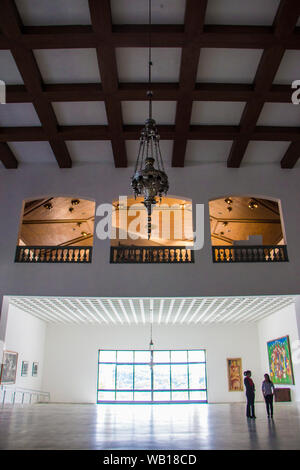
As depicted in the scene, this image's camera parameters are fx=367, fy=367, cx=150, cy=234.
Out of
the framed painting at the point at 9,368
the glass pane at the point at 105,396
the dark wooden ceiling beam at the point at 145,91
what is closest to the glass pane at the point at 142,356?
the glass pane at the point at 105,396

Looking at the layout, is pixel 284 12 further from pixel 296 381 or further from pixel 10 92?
pixel 296 381

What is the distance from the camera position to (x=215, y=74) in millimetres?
8992

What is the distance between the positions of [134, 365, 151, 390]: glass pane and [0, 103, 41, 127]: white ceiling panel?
40.6ft

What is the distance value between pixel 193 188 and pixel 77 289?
4.75 meters

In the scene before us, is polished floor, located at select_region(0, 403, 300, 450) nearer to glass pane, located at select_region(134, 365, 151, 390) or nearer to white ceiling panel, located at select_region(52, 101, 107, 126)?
white ceiling panel, located at select_region(52, 101, 107, 126)

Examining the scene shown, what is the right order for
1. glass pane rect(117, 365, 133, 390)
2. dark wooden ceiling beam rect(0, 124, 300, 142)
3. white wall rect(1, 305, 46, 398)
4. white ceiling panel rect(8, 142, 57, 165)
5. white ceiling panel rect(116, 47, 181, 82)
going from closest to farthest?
white ceiling panel rect(116, 47, 181, 82) < dark wooden ceiling beam rect(0, 124, 300, 142) < white ceiling panel rect(8, 142, 57, 165) < white wall rect(1, 305, 46, 398) < glass pane rect(117, 365, 133, 390)

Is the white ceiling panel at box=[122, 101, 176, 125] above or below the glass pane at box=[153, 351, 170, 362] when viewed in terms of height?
above

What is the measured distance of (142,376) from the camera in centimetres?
1777

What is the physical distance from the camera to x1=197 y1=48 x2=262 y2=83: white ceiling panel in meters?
8.45

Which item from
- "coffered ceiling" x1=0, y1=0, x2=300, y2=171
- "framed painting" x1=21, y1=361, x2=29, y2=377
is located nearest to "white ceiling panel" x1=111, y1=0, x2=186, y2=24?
"coffered ceiling" x1=0, y1=0, x2=300, y2=171

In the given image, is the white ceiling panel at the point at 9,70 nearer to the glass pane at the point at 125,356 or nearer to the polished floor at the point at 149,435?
the polished floor at the point at 149,435

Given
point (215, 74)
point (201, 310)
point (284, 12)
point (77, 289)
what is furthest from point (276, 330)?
point (284, 12)

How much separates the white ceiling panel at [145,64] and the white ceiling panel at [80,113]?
1.24 meters

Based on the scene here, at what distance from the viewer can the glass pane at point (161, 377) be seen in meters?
17.7
